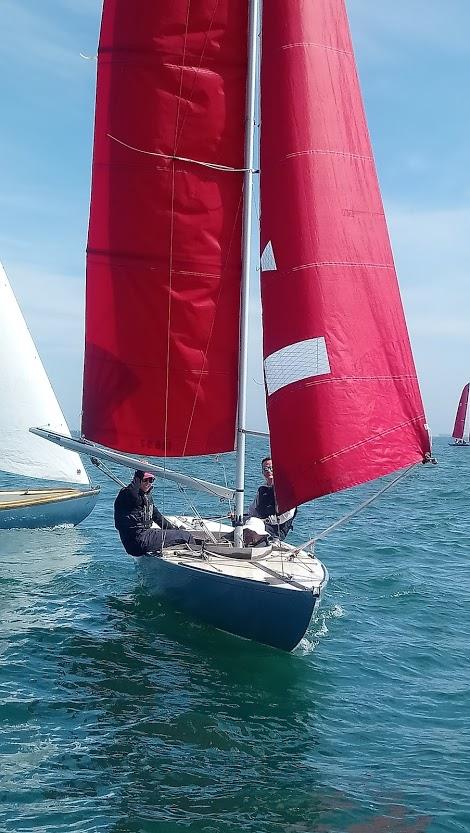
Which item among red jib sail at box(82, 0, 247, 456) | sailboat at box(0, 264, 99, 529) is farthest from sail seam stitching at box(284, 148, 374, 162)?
sailboat at box(0, 264, 99, 529)

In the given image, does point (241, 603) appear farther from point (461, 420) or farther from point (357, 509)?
point (461, 420)

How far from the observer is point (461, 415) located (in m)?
92.4

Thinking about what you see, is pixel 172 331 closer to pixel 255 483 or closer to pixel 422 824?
pixel 422 824

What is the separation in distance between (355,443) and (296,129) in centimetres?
418

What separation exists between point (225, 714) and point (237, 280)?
622cm

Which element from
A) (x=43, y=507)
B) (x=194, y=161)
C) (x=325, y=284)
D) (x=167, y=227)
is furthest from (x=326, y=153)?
(x=43, y=507)

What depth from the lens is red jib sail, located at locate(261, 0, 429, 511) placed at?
32.8 ft

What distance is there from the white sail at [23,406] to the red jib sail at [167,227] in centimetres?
559

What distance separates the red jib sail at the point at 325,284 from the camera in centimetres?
1001

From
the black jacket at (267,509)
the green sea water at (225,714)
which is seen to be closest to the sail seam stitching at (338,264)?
the black jacket at (267,509)

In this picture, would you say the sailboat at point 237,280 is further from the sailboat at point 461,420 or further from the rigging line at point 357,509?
the sailboat at point 461,420

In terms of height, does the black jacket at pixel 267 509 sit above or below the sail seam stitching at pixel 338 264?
below

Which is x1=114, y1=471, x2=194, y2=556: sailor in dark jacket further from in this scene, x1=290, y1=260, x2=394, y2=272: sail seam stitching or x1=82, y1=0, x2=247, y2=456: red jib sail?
x1=290, y1=260, x2=394, y2=272: sail seam stitching

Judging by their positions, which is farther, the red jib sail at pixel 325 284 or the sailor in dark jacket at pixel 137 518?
the sailor in dark jacket at pixel 137 518
